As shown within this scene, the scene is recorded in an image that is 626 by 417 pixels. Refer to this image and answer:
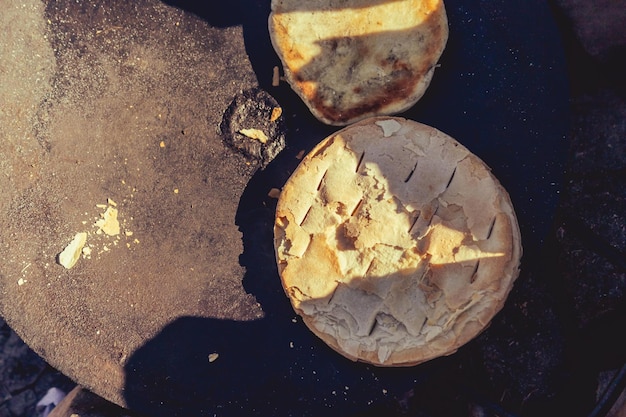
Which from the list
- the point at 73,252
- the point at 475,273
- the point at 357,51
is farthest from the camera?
the point at 73,252

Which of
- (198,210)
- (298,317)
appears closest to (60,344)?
(198,210)

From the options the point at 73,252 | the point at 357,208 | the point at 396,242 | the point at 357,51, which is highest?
the point at 357,51

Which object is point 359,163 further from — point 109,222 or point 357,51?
point 109,222

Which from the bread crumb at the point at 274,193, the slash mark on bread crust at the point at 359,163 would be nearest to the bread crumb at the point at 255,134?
the bread crumb at the point at 274,193

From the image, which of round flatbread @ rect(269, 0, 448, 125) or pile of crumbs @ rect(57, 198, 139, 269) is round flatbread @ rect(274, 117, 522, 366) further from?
pile of crumbs @ rect(57, 198, 139, 269)

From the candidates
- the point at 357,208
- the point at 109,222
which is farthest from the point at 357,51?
the point at 109,222

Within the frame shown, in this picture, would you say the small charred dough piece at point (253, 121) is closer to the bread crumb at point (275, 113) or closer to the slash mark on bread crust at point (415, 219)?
the bread crumb at point (275, 113)

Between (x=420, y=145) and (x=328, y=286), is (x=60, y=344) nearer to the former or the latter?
(x=328, y=286)
